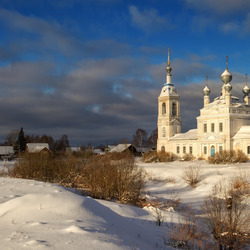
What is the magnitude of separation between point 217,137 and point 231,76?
9647 mm

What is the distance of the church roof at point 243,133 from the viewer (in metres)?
38.3

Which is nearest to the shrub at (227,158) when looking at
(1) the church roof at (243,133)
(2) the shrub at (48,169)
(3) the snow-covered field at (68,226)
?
(1) the church roof at (243,133)

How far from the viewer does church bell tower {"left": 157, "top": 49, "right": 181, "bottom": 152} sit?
167 feet

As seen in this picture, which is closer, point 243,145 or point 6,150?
point 243,145

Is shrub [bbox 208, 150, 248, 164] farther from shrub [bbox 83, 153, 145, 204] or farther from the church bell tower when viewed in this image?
shrub [bbox 83, 153, 145, 204]

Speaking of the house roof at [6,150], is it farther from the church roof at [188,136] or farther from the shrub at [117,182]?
the shrub at [117,182]

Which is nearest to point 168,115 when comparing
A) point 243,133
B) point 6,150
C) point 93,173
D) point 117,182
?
point 243,133

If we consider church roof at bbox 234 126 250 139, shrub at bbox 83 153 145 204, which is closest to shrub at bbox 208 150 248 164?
church roof at bbox 234 126 250 139

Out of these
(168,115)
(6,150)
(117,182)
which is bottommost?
(117,182)

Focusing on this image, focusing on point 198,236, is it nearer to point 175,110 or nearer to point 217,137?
point 217,137

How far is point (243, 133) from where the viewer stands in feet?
130

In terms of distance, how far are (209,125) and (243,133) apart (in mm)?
5221

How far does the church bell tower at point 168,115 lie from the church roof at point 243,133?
1283cm

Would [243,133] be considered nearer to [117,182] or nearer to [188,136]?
[188,136]
